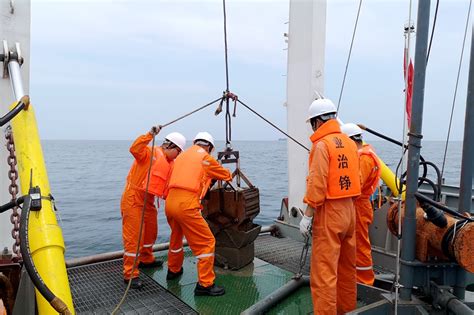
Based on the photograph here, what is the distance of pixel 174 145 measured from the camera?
4793 millimetres

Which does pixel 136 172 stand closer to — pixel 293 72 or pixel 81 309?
pixel 81 309

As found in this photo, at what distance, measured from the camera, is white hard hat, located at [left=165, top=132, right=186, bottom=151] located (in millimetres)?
4752

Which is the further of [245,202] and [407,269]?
[245,202]

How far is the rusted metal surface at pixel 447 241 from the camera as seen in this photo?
2734 mm

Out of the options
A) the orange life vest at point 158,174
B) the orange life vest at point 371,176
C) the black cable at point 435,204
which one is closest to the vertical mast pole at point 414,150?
the black cable at point 435,204

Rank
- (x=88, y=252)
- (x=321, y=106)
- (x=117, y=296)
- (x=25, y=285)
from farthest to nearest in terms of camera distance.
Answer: (x=88, y=252) < (x=117, y=296) < (x=321, y=106) < (x=25, y=285)

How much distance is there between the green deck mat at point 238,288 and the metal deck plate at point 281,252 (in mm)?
159

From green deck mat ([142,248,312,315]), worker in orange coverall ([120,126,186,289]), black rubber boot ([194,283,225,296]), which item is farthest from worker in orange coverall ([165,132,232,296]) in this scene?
worker in orange coverall ([120,126,186,289])

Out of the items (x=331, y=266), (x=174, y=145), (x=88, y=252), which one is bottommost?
(x=88, y=252)

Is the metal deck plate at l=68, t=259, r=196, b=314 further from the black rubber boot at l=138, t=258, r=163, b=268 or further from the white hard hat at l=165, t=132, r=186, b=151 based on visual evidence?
the white hard hat at l=165, t=132, r=186, b=151

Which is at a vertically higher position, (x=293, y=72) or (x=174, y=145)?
(x=293, y=72)

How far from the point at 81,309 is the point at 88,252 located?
5935mm

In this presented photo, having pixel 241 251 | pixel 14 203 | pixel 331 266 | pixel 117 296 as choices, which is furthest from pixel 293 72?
pixel 14 203

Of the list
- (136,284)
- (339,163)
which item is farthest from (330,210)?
(136,284)
